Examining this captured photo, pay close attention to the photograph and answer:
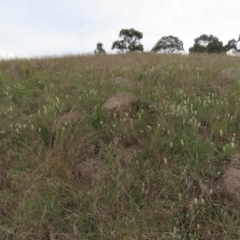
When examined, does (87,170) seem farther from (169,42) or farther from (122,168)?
(169,42)

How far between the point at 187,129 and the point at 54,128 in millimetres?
1729

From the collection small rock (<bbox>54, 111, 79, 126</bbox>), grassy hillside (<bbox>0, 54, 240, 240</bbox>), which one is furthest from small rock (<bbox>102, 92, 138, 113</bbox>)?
small rock (<bbox>54, 111, 79, 126</bbox>)

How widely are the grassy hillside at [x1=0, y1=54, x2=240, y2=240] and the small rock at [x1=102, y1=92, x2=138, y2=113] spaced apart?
136 millimetres

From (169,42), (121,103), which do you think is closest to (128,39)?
(169,42)

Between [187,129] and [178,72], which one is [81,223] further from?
[178,72]

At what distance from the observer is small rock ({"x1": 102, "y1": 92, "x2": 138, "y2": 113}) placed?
3605 mm

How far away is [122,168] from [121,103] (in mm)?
1316

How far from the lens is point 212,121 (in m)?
3.21

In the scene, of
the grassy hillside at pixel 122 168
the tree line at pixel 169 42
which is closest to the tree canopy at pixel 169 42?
the tree line at pixel 169 42

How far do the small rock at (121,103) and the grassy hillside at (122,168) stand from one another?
136 millimetres

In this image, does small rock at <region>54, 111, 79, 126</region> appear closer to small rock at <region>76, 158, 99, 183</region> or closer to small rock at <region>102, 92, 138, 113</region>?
small rock at <region>102, 92, 138, 113</region>

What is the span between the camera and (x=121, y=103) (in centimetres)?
366

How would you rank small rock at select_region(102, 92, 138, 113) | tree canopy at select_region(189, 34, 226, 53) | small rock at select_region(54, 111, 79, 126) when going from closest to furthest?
small rock at select_region(54, 111, 79, 126) < small rock at select_region(102, 92, 138, 113) < tree canopy at select_region(189, 34, 226, 53)

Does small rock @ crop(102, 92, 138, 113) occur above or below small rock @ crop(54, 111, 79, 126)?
above
